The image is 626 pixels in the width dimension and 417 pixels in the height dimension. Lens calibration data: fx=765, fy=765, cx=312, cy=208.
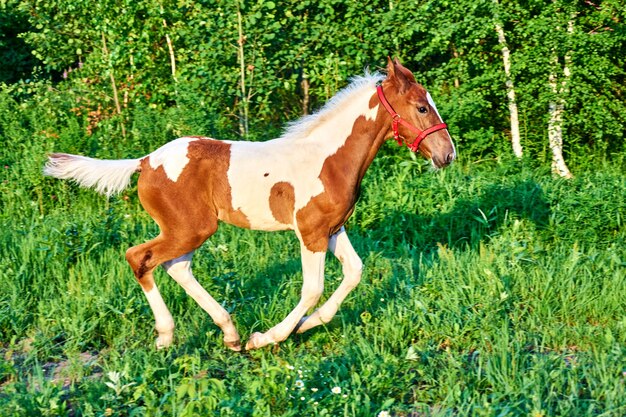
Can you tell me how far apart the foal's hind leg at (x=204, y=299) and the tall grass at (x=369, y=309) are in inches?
5.6

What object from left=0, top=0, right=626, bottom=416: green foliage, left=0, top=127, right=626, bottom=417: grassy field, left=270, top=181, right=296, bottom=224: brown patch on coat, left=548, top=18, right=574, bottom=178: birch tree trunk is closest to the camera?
left=0, top=127, right=626, bottom=417: grassy field

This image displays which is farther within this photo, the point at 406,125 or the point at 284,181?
the point at 284,181

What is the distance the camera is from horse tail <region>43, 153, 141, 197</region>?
16.7ft

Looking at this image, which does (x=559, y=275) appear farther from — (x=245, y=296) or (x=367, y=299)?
(x=245, y=296)

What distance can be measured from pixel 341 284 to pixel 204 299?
915mm

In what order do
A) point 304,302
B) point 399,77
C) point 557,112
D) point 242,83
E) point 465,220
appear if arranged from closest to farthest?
point 399,77 < point 304,302 < point 465,220 < point 557,112 < point 242,83

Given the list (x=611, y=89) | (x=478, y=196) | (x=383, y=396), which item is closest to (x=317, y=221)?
(x=383, y=396)

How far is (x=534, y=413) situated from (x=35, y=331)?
322 centimetres

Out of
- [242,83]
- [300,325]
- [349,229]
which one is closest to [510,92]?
[349,229]

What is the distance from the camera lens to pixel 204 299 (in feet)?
16.5

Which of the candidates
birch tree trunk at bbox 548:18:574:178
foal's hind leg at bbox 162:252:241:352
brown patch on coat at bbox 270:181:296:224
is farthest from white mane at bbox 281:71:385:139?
birch tree trunk at bbox 548:18:574:178

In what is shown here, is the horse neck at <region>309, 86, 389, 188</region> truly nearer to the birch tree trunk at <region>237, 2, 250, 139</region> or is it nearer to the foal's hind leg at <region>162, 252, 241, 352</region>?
the foal's hind leg at <region>162, 252, 241, 352</region>

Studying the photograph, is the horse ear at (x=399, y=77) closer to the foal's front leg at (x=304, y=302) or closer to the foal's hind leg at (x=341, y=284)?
the foal's hind leg at (x=341, y=284)

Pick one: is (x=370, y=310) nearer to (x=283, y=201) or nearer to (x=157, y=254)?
(x=283, y=201)
